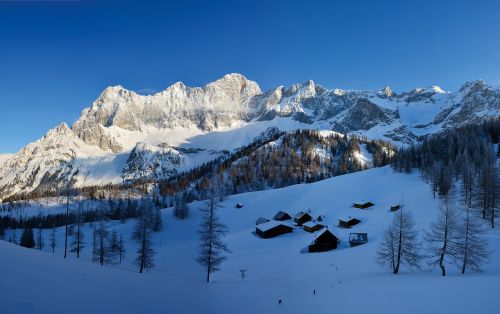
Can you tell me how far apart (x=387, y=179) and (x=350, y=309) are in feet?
324

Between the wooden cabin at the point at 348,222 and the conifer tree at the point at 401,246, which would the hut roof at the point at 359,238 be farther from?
the conifer tree at the point at 401,246

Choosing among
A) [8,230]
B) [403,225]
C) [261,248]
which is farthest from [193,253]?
[8,230]

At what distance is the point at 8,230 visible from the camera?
146 meters

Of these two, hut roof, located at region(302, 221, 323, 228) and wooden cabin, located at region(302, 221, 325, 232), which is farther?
hut roof, located at region(302, 221, 323, 228)

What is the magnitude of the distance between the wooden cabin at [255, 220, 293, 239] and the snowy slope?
2.22 m

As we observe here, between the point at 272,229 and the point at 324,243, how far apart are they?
18286 millimetres

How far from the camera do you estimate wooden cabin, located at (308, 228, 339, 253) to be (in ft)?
208

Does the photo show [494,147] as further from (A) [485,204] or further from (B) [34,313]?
(B) [34,313]

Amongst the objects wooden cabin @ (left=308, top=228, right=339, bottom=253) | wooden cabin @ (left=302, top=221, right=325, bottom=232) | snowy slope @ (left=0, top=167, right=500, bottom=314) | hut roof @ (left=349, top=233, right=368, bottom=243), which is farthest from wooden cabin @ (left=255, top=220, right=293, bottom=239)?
hut roof @ (left=349, top=233, right=368, bottom=243)

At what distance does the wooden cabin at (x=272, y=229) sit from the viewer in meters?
79.2

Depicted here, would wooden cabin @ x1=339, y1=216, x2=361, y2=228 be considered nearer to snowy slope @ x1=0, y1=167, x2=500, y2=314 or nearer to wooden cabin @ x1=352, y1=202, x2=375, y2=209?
snowy slope @ x1=0, y1=167, x2=500, y2=314

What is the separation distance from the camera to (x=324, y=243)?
64.4 metres

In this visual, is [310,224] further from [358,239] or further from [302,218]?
[358,239]

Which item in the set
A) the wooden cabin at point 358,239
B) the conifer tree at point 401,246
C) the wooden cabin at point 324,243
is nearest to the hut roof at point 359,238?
the wooden cabin at point 358,239
